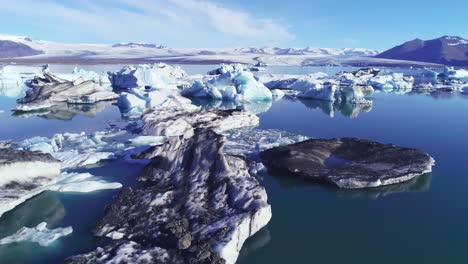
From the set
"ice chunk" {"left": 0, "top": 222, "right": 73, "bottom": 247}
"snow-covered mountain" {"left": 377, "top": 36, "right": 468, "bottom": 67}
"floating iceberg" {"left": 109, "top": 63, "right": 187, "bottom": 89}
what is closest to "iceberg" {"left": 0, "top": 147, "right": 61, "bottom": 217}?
"ice chunk" {"left": 0, "top": 222, "right": 73, "bottom": 247}

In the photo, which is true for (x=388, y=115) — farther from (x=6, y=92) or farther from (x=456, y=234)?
(x=6, y=92)

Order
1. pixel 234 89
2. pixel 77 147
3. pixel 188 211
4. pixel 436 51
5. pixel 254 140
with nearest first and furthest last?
1. pixel 188 211
2. pixel 77 147
3. pixel 254 140
4. pixel 234 89
5. pixel 436 51

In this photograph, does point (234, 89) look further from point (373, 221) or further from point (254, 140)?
point (373, 221)

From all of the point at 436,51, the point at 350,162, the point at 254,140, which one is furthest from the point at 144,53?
the point at 350,162

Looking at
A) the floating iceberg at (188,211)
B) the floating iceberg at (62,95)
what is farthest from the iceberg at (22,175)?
the floating iceberg at (62,95)

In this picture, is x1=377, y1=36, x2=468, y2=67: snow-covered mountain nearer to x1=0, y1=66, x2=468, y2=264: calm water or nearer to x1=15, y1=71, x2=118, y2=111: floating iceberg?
x1=15, y1=71, x2=118, y2=111: floating iceberg

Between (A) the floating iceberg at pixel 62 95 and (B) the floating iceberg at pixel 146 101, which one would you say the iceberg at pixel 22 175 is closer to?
(B) the floating iceberg at pixel 146 101

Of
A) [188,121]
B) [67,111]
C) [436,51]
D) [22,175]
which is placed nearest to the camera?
[22,175]
